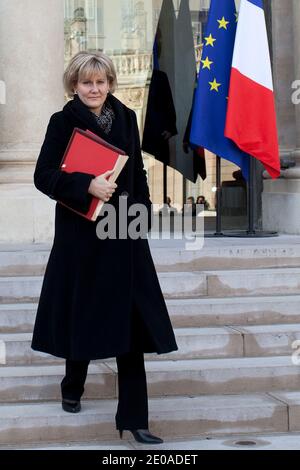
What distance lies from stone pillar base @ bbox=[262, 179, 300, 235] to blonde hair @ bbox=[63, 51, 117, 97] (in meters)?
5.25

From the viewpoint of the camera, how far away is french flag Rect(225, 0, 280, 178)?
30.4ft

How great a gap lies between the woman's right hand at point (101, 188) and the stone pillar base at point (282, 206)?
17.7 feet

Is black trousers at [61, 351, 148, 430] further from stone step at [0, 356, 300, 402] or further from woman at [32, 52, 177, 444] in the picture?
stone step at [0, 356, 300, 402]

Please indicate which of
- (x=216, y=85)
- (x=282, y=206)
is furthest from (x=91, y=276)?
(x=282, y=206)

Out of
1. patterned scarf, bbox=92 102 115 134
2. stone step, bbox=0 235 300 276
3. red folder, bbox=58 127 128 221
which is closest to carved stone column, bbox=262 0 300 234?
stone step, bbox=0 235 300 276

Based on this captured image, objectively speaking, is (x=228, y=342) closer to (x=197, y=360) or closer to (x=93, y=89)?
(x=197, y=360)

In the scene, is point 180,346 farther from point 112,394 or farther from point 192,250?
point 192,250

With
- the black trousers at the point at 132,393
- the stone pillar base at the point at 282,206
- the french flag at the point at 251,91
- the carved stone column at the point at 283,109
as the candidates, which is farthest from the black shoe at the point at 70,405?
the carved stone column at the point at 283,109

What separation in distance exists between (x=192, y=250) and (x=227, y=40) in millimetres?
2608

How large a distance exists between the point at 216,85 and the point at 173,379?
4267 mm

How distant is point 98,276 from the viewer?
4988 mm

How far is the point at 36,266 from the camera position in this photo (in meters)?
7.68

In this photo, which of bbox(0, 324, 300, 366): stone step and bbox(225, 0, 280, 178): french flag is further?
bbox(225, 0, 280, 178): french flag

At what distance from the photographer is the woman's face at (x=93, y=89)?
197 inches
